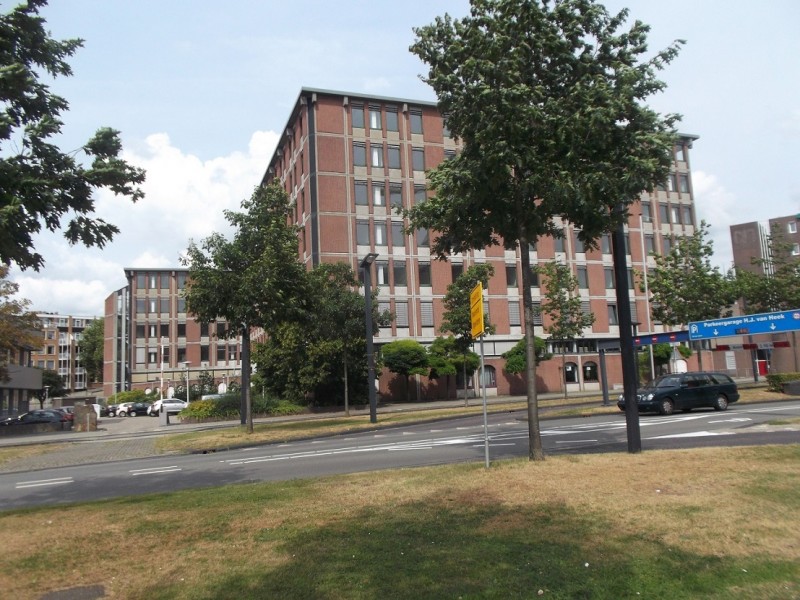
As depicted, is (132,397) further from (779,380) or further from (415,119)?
(779,380)

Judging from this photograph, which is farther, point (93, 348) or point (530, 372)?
point (93, 348)

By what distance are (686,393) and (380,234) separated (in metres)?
31.9

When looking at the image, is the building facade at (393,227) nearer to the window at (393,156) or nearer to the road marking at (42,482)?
the window at (393,156)

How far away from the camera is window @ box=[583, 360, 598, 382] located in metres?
57.0

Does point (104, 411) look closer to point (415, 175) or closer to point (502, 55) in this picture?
point (415, 175)

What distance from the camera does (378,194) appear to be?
172 ft

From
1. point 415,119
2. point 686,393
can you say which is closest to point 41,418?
point 415,119

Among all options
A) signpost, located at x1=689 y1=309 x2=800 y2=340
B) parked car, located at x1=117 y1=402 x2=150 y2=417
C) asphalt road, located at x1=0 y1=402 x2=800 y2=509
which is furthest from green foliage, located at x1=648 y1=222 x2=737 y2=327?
parked car, located at x1=117 y1=402 x2=150 y2=417

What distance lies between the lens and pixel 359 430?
2366 cm

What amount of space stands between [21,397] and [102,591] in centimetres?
6902

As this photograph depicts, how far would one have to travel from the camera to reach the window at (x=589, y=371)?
5697 centimetres

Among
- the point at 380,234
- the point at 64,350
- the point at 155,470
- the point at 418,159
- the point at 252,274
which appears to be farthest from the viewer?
the point at 64,350

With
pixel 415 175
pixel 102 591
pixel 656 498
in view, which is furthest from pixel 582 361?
pixel 102 591

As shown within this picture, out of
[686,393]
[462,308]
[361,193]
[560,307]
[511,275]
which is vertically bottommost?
[686,393]
